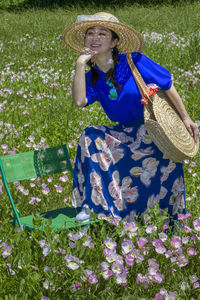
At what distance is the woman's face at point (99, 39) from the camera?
135 inches

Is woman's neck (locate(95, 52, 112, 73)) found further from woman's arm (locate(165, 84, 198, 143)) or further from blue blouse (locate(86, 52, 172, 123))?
woman's arm (locate(165, 84, 198, 143))

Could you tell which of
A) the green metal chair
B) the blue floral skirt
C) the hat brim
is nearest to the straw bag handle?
the hat brim

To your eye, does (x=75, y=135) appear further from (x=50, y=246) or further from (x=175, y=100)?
(x=50, y=246)

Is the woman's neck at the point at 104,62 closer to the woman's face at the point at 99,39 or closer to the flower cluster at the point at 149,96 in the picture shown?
the woman's face at the point at 99,39

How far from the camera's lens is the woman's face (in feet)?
11.2

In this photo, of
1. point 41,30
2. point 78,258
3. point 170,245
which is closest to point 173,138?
point 170,245

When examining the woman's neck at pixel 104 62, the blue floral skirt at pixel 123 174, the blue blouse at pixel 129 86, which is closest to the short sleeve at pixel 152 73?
the blue blouse at pixel 129 86

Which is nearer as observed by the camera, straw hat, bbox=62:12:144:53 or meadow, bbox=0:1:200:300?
meadow, bbox=0:1:200:300

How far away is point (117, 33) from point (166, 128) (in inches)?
36.5

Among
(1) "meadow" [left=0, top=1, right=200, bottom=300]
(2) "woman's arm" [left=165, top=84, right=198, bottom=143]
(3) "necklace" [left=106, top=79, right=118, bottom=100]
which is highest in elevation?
(3) "necklace" [left=106, top=79, right=118, bottom=100]

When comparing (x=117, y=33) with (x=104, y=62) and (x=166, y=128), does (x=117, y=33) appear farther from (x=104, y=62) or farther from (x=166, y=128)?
(x=166, y=128)

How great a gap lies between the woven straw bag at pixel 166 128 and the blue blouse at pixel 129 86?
7cm

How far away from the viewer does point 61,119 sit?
17.6 feet

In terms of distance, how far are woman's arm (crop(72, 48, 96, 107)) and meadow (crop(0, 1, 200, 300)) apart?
836 mm
